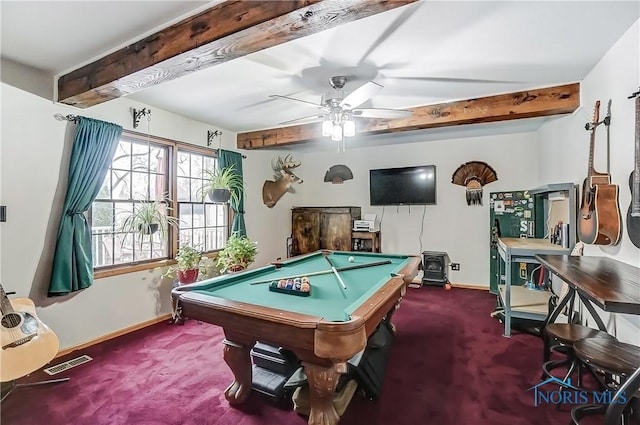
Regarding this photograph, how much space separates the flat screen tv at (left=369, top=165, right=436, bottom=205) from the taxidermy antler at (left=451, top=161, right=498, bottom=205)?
1.41 ft

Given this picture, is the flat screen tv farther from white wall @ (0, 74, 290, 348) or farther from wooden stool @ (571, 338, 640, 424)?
white wall @ (0, 74, 290, 348)

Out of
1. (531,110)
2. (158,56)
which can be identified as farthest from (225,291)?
(531,110)

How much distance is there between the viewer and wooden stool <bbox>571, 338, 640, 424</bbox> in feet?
4.66

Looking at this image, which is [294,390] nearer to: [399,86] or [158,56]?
[158,56]

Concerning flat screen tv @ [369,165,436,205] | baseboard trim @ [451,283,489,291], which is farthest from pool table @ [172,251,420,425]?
baseboard trim @ [451,283,489,291]

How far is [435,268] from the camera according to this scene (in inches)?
201

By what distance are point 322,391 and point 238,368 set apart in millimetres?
720

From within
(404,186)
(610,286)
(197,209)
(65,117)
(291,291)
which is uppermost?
(65,117)

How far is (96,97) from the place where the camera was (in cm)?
264

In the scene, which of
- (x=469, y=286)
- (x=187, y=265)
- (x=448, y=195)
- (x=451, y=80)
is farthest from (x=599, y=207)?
(x=187, y=265)

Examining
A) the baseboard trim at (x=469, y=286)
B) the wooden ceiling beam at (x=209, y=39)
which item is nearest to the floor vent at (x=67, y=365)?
the wooden ceiling beam at (x=209, y=39)

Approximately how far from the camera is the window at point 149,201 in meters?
3.26

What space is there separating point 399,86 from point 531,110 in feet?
4.64

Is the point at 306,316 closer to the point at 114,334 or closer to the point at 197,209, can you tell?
the point at 114,334
